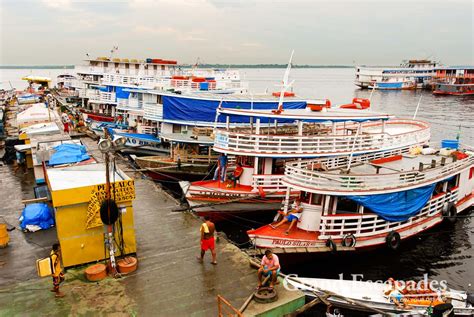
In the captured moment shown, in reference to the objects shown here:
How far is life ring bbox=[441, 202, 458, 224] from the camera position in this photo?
18767mm

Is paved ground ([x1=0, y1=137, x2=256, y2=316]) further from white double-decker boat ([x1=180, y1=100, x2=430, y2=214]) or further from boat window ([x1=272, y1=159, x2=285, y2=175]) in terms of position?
boat window ([x1=272, y1=159, x2=285, y2=175])

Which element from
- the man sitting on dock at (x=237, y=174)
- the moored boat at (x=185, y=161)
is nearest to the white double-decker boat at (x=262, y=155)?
the man sitting on dock at (x=237, y=174)

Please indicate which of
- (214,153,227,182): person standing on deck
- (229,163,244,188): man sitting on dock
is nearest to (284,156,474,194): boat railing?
(229,163,244,188): man sitting on dock

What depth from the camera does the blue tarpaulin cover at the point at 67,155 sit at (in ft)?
49.6

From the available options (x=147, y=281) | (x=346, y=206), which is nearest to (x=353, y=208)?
(x=346, y=206)

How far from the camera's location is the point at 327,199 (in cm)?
1428

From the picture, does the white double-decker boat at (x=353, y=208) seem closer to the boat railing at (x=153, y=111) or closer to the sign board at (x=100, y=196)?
the sign board at (x=100, y=196)

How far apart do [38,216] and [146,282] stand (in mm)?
6095

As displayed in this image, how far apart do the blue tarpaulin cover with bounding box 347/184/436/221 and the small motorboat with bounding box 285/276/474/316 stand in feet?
10.5

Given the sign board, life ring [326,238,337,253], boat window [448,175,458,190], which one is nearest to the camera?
the sign board

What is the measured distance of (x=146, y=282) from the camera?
9.60m

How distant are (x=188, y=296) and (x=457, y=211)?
1721cm

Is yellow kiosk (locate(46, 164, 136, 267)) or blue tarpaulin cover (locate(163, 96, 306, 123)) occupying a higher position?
blue tarpaulin cover (locate(163, 96, 306, 123))

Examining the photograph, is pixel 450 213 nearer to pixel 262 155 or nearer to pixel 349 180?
pixel 349 180
